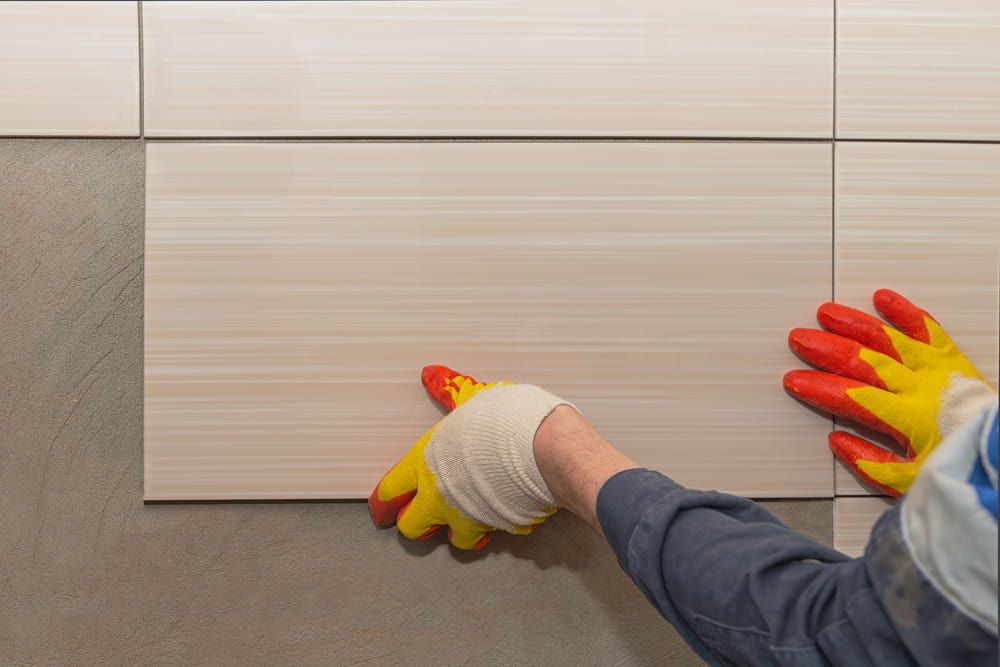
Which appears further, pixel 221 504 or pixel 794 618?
pixel 221 504

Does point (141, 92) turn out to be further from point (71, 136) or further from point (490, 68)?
point (490, 68)

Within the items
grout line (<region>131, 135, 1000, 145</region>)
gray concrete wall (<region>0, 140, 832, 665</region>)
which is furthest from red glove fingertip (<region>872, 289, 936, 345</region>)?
gray concrete wall (<region>0, 140, 832, 665</region>)

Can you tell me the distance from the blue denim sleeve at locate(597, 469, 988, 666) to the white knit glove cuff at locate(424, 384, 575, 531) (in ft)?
0.50

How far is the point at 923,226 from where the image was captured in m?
0.97

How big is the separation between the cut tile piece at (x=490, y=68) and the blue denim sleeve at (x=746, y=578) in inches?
19.4

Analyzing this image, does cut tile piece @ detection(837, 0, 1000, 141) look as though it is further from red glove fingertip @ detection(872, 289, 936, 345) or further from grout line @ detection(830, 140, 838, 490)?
red glove fingertip @ detection(872, 289, 936, 345)

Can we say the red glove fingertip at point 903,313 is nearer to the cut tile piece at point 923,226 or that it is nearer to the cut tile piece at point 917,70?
the cut tile piece at point 923,226

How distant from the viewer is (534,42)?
37.4 inches

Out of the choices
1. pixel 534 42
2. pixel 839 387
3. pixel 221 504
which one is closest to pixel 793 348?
pixel 839 387

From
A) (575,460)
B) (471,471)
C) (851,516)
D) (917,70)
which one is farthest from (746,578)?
(917,70)

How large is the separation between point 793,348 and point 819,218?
0.56 ft

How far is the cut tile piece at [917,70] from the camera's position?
96 cm

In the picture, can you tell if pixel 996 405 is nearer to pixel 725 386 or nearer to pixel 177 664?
pixel 725 386

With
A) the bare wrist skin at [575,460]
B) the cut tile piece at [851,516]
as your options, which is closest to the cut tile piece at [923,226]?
the cut tile piece at [851,516]
